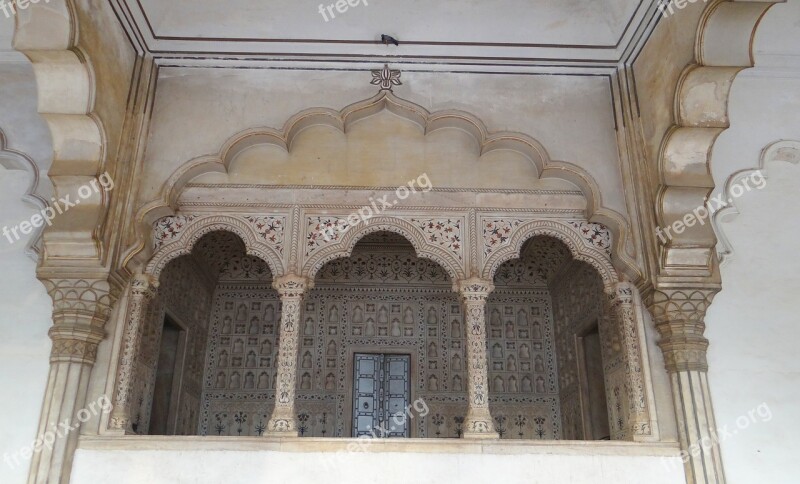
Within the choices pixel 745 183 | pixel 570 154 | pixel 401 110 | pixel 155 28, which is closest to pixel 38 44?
pixel 155 28

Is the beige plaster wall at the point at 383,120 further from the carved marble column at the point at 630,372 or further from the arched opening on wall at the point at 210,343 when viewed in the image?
the arched opening on wall at the point at 210,343

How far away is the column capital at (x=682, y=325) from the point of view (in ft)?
17.8

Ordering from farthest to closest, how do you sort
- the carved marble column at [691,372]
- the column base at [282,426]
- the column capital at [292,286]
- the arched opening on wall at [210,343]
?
the arched opening on wall at [210,343], the column capital at [292,286], the column base at [282,426], the carved marble column at [691,372]

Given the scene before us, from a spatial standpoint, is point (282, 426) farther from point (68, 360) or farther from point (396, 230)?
point (396, 230)

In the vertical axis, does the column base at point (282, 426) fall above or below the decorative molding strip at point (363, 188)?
below

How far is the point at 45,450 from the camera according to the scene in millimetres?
5098

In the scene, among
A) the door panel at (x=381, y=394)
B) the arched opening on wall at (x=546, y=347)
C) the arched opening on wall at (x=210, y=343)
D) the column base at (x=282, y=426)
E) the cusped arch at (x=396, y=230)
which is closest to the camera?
the column base at (x=282, y=426)

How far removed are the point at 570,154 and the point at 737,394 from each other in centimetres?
236

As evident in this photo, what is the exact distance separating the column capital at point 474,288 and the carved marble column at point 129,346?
102 inches

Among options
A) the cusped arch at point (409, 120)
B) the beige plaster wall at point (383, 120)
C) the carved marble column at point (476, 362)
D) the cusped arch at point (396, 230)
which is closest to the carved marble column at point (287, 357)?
the cusped arch at point (396, 230)

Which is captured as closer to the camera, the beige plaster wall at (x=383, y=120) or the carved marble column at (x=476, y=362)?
the carved marble column at (x=476, y=362)

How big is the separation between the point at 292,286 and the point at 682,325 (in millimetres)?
3102

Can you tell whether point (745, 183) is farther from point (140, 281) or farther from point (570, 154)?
point (140, 281)

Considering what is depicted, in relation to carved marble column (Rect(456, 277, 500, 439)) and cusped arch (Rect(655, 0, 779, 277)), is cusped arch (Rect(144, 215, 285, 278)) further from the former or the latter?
cusped arch (Rect(655, 0, 779, 277))
